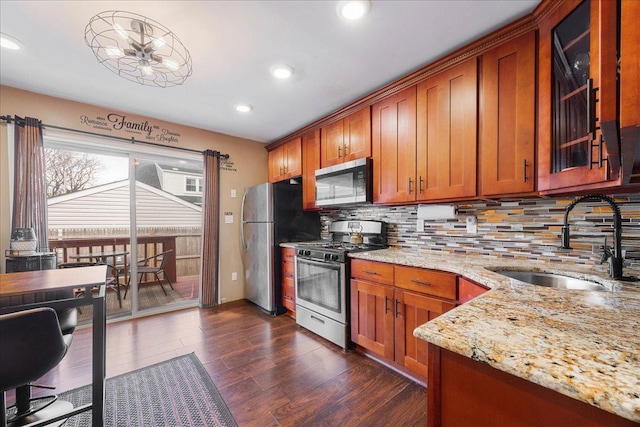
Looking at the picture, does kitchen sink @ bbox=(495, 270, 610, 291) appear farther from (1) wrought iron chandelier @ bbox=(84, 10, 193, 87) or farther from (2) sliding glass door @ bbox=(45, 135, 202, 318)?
(2) sliding glass door @ bbox=(45, 135, 202, 318)

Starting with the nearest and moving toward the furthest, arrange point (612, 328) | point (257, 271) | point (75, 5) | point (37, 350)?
point (612, 328), point (37, 350), point (75, 5), point (257, 271)

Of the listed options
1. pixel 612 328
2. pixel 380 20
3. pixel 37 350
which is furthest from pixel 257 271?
pixel 612 328

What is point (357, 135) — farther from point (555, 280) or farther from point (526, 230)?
point (555, 280)

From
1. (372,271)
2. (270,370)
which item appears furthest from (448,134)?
(270,370)

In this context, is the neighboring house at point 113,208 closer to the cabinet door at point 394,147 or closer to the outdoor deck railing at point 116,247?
the outdoor deck railing at point 116,247

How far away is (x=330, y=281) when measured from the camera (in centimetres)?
245

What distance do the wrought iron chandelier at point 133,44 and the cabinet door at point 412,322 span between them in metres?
2.35

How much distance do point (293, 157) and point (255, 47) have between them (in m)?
1.71

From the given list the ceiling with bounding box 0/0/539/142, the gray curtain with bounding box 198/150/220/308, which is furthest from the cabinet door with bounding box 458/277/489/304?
the gray curtain with bounding box 198/150/220/308

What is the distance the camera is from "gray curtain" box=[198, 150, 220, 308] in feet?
11.3

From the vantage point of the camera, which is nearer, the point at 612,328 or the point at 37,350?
the point at 612,328

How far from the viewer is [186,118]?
316cm

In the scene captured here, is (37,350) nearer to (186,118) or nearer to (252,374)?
(252,374)

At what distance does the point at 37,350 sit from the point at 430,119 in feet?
8.67
